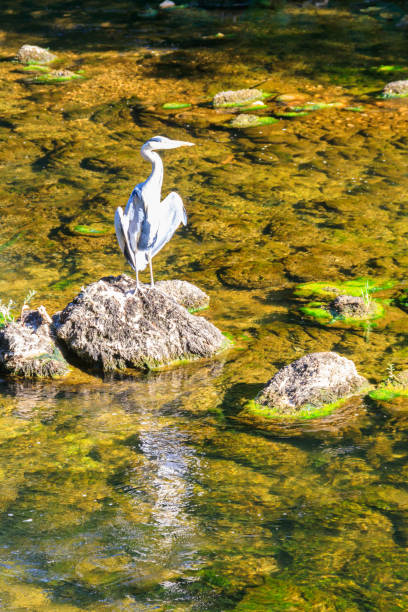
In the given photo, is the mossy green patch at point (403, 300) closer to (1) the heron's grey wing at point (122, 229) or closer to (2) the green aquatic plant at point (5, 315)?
(1) the heron's grey wing at point (122, 229)

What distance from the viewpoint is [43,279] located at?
744 centimetres

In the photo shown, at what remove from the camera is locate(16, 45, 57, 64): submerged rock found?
49.8 feet

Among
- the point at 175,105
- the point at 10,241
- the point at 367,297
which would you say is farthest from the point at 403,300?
the point at 175,105

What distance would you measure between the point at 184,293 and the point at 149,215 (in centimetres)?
90

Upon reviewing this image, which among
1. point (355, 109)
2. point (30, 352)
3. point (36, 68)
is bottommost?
point (30, 352)

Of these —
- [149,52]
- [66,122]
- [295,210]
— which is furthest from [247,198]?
[149,52]

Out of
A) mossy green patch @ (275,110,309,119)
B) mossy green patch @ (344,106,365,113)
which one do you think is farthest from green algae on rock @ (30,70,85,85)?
mossy green patch @ (344,106,365,113)

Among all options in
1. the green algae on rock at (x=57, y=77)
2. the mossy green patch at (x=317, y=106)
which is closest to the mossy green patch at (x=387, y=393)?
the mossy green patch at (x=317, y=106)

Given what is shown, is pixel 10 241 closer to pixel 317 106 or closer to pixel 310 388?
pixel 310 388

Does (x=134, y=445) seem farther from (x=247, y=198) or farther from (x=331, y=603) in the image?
(x=247, y=198)

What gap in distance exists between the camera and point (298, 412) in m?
4.96

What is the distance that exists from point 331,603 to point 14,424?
261 centimetres

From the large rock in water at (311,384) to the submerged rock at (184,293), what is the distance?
1.60 meters

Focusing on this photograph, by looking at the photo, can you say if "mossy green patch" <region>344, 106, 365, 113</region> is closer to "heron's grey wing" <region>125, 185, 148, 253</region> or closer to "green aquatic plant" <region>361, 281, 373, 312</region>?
"green aquatic plant" <region>361, 281, 373, 312</region>
